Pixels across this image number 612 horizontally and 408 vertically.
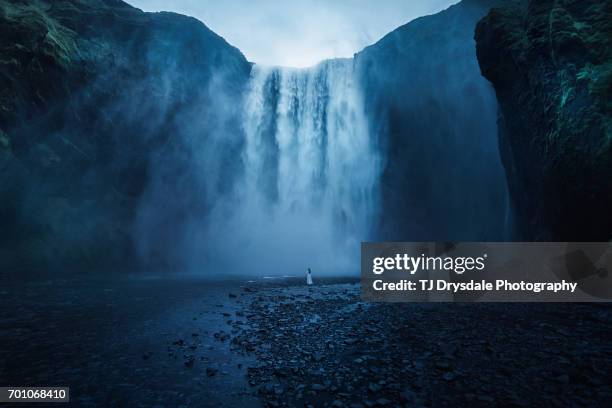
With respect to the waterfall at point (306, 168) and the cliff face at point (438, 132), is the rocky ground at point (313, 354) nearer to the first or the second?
the cliff face at point (438, 132)

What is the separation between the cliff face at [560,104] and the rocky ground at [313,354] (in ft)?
18.5

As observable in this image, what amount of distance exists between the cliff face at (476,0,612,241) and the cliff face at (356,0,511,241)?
1440cm

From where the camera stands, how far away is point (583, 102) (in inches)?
550

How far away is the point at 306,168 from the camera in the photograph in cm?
4000

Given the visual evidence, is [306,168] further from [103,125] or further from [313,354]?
[313,354]

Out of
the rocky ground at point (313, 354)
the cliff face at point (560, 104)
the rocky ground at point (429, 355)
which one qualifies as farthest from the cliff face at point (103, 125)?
the cliff face at point (560, 104)

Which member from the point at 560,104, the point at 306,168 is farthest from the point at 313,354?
the point at 306,168

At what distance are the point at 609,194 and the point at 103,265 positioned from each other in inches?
1554

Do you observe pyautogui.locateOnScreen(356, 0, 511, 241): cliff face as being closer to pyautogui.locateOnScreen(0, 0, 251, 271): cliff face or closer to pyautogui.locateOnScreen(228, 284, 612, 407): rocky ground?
pyautogui.locateOnScreen(0, 0, 251, 271): cliff face

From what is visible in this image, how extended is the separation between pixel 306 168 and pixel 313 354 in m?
34.2

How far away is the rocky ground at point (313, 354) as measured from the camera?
5004 millimetres

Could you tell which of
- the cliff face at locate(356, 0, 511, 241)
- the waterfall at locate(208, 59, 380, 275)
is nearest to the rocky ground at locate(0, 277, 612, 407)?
the cliff face at locate(356, 0, 511, 241)

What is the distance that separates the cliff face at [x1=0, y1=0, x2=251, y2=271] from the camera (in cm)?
2628

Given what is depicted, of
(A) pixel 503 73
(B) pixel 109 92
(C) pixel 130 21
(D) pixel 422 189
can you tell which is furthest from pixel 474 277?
(C) pixel 130 21
